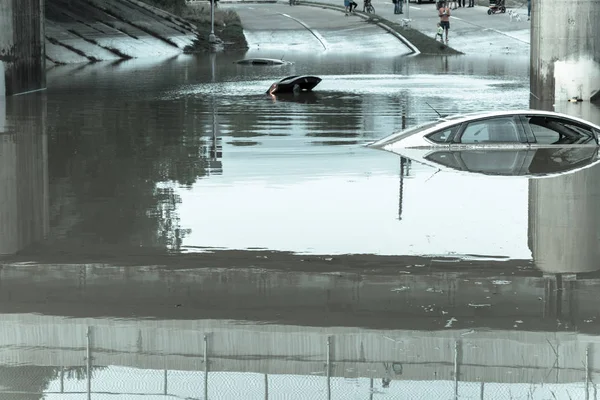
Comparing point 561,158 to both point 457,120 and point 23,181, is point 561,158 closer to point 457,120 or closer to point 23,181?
point 457,120

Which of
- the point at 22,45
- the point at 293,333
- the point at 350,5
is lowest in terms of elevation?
the point at 293,333

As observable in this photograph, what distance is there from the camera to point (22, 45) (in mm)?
39156

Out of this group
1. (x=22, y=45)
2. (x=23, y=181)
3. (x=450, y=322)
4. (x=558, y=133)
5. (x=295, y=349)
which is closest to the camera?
(x=295, y=349)

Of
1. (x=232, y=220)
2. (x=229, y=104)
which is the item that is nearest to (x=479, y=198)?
(x=232, y=220)

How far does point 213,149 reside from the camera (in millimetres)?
25297

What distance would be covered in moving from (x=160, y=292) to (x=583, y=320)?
4.39m

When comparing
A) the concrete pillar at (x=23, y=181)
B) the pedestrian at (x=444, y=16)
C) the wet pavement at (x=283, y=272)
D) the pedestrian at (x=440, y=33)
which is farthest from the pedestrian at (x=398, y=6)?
the wet pavement at (x=283, y=272)

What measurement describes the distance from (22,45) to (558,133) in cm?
2128

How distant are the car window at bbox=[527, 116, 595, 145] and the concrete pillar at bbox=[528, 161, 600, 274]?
230cm

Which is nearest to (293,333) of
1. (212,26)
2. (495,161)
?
(495,161)

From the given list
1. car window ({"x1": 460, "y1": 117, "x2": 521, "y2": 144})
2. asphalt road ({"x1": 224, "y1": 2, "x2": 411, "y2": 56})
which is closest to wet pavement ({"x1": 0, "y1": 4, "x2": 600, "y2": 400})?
car window ({"x1": 460, "y1": 117, "x2": 521, "y2": 144})

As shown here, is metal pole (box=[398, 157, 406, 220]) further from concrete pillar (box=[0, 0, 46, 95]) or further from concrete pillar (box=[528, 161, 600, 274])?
concrete pillar (box=[0, 0, 46, 95])

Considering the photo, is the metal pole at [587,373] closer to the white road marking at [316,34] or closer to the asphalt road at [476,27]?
the asphalt road at [476,27]

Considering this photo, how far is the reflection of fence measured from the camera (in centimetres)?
925
